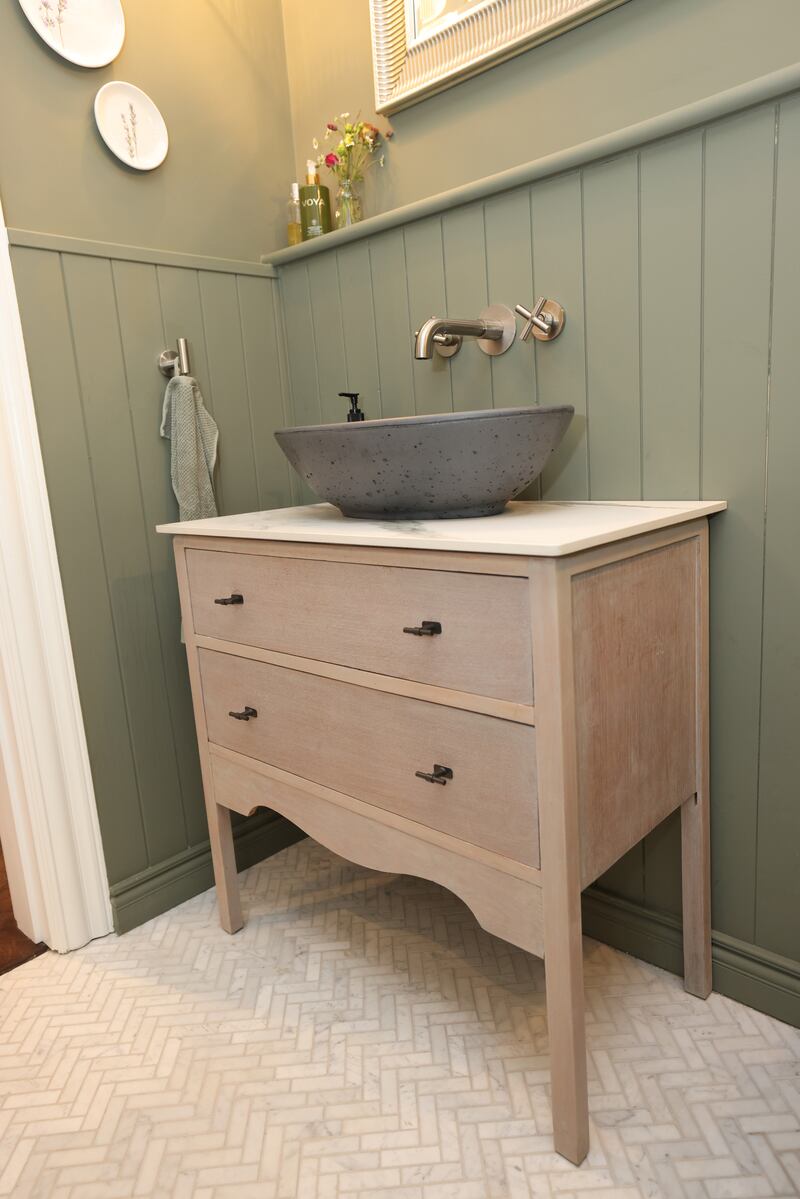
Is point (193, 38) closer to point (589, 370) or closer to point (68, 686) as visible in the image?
point (589, 370)

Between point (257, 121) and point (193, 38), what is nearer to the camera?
point (193, 38)

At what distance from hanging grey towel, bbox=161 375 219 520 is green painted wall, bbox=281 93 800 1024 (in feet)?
1.75

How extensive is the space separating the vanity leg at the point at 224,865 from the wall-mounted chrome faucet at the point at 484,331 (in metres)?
0.98

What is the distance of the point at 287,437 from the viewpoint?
1229 mm

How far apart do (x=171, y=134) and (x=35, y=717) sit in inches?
47.3

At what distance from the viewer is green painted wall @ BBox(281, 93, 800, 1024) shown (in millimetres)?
1106

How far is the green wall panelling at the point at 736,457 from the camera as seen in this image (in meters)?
1.09

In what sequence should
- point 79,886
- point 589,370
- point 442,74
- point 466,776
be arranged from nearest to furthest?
point 466,776 → point 589,370 → point 442,74 → point 79,886

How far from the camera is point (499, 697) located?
3.19 feet

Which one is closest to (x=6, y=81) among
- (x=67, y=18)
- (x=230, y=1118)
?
(x=67, y=18)

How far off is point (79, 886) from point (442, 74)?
171cm

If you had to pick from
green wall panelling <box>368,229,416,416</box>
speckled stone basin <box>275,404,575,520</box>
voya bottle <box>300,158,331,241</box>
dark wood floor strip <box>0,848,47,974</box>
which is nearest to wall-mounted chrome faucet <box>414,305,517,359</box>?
green wall panelling <box>368,229,416,416</box>

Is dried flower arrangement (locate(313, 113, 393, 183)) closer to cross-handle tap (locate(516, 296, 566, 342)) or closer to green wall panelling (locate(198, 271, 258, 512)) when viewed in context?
green wall panelling (locate(198, 271, 258, 512))

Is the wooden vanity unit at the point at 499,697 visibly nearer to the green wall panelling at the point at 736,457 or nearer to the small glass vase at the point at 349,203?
the green wall panelling at the point at 736,457
